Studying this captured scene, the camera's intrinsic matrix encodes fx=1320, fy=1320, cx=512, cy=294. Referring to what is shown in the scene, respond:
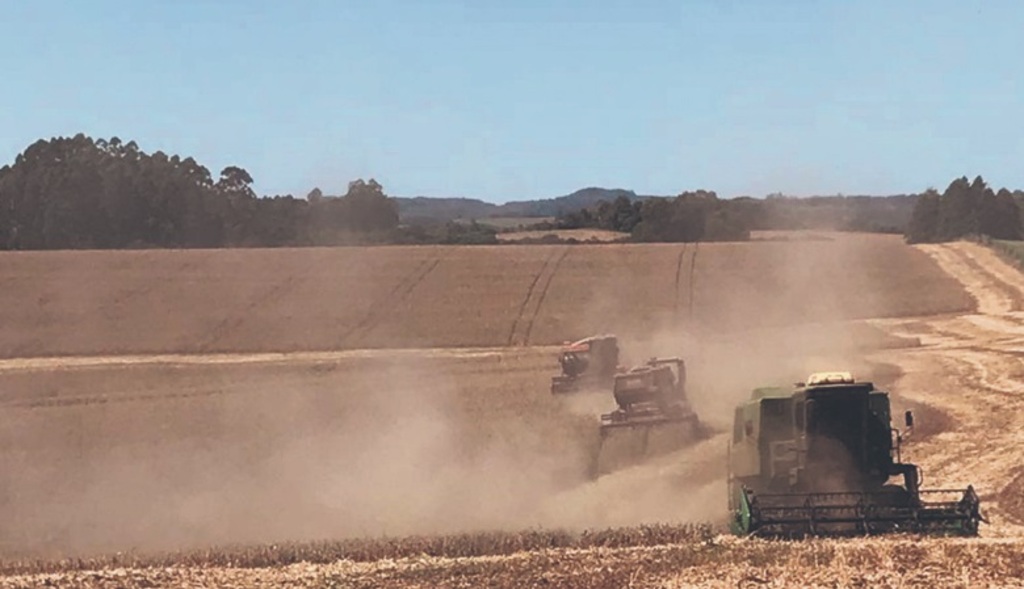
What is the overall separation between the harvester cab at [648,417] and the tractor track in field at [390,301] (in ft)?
101

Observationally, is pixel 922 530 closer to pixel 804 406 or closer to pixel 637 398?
pixel 804 406

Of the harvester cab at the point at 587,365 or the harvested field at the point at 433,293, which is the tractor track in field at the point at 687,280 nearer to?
the harvested field at the point at 433,293

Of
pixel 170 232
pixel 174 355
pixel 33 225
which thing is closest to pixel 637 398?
pixel 174 355

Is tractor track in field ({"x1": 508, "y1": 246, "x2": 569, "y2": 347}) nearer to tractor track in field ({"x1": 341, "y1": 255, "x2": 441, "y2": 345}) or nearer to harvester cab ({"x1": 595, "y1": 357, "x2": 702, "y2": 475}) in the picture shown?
tractor track in field ({"x1": 341, "y1": 255, "x2": 441, "y2": 345})

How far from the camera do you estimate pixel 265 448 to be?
37688 millimetres

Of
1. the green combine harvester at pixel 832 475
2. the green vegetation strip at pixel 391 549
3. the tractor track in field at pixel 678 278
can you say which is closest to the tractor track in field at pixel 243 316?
the tractor track in field at pixel 678 278

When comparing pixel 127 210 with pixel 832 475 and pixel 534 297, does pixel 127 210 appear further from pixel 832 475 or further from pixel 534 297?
pixel 832 475

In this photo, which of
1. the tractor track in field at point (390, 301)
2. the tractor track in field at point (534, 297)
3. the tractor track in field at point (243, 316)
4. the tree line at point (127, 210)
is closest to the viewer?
the tractor track in field at point (534, 297)

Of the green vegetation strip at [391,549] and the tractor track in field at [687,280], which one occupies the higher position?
the tractor track in field at [687,280]

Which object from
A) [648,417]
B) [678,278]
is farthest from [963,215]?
[648,417]

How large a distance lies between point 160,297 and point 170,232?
185 feet

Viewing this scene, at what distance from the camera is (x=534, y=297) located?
72.4m

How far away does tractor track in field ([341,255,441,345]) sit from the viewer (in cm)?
6606

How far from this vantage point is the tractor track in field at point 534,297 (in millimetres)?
64250
